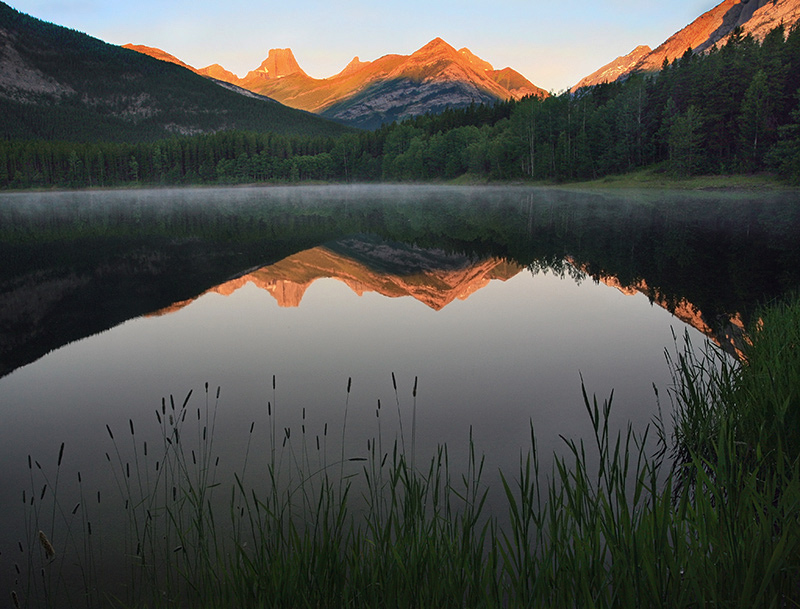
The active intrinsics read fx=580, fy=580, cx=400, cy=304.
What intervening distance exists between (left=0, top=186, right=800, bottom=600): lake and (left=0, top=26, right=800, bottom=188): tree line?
46.6m

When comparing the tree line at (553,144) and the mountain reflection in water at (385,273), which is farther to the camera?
the tree line at (553,144)

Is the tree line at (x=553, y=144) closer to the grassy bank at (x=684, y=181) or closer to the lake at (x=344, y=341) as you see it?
the grassy bank at (x=684, y=181)

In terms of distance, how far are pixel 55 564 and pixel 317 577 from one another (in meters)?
2.64

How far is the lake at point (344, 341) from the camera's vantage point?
6711 mm

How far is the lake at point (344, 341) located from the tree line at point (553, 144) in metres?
46.6

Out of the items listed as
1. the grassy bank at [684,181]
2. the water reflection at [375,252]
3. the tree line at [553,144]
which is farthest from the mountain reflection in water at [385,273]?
the grassy bank at [684,181]

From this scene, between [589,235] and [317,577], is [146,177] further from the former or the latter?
[317,577]

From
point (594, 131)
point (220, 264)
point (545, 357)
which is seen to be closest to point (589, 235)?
point (220, 264)

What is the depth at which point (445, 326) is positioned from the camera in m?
12.4

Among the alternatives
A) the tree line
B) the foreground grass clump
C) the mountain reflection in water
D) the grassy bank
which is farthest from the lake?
the tree line

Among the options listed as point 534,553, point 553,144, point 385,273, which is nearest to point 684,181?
point 553,144

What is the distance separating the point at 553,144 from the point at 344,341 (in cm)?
9324

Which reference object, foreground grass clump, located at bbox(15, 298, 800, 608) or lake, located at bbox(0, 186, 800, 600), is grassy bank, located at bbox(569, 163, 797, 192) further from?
→ foreground grass clump, located at bbox(15, 298, 800, 608)

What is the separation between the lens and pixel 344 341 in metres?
11.5
